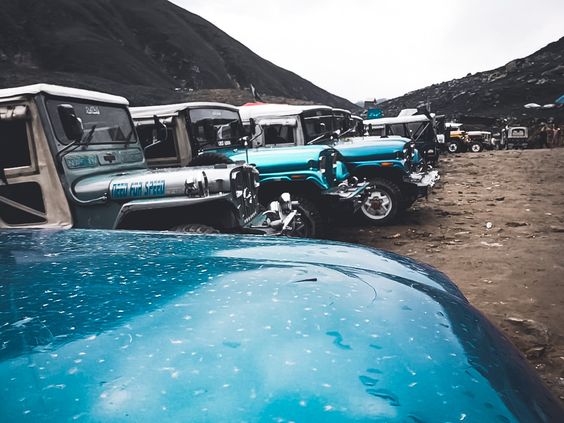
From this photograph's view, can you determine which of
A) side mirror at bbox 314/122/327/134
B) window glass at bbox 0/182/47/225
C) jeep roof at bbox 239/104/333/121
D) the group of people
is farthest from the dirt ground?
the group of people

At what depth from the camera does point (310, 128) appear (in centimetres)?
693

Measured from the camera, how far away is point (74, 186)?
146 inches

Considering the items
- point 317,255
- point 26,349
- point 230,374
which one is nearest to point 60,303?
point 26,349

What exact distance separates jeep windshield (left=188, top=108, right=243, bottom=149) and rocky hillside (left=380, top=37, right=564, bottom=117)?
37.3m

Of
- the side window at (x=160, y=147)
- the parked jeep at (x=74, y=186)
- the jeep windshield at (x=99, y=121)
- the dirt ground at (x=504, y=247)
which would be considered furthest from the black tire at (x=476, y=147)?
the parked jeep at (x=74, y=186)

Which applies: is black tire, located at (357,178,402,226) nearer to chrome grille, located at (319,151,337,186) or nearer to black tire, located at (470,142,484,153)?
chrome grille, located at (319,151,337,186)

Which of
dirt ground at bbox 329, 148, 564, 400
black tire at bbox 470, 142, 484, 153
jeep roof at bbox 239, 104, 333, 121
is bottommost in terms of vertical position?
dirt ground at bbox 329, 148, 564, 400

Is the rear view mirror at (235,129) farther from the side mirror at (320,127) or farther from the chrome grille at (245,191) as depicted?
the chrome grille at (245,191)

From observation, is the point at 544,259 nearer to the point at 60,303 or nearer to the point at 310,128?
the point at 310,128

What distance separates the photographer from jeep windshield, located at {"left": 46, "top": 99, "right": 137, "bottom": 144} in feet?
12.1

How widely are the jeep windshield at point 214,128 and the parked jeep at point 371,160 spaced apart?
1.67 ft

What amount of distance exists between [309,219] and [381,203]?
173 cm

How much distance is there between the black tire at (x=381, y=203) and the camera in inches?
257

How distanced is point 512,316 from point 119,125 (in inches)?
164
